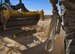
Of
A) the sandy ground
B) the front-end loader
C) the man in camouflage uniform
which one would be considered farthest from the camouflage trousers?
the front-end loader

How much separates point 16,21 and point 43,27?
176 inches

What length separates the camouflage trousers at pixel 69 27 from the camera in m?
2.41

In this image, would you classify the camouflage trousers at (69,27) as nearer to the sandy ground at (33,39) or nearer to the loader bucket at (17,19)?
the sandy ground at (33,39)

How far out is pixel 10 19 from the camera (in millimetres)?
9531

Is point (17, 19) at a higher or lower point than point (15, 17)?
lower

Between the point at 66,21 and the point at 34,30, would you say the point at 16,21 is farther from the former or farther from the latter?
the point at 66,21

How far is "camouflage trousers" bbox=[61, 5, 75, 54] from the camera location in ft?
7.90

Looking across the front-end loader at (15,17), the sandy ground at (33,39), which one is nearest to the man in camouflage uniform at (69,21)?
the sandy ground at (33,39)

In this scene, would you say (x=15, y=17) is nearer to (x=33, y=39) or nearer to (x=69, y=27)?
(x=33, y=39)

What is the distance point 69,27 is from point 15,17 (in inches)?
301

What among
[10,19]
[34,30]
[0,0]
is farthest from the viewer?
[34,30]

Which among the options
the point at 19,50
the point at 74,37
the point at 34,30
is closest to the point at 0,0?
the point at 34,30

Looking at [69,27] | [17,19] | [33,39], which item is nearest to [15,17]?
[17,19]

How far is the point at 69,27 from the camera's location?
2482 mm
